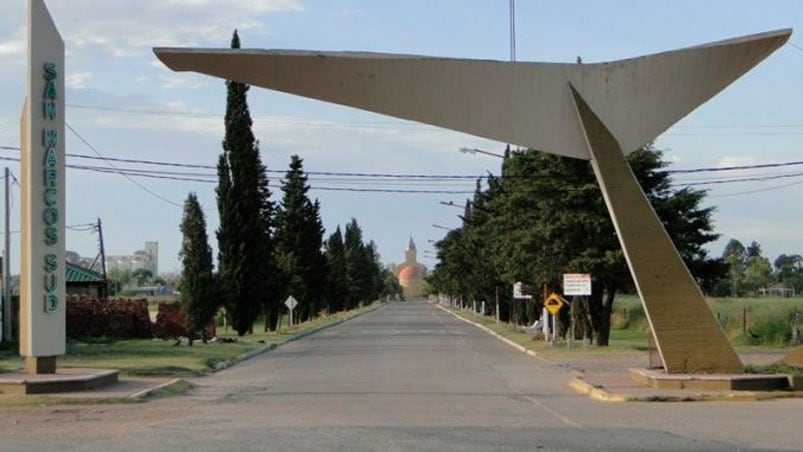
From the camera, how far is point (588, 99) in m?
23.7

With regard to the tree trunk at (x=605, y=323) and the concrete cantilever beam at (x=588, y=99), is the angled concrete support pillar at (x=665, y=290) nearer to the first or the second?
the concrete cantilever beam at (x=588, y=99)

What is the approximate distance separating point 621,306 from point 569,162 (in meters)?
36.3

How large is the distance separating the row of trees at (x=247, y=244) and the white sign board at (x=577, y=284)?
1414 cm

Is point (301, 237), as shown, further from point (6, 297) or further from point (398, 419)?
point (398, 419)

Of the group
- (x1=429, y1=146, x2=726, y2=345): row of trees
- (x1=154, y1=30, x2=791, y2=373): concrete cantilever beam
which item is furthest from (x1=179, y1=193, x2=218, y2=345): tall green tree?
(x1=154, y1=30, x2=791, y2=373): concrete cantilever beam

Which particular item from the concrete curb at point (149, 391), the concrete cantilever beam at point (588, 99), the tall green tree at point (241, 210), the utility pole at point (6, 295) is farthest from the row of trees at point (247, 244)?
the concrete cantilever beam at point (588, 99)

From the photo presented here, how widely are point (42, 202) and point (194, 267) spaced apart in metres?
19.5

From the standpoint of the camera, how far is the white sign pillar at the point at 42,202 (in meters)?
21.7

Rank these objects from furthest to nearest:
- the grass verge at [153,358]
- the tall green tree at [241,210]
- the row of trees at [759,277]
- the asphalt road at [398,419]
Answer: the row of trees at [759,277] → the tall green tree at [241,210] → the grass verge at [153,358] → the asphalt road at [398,419]

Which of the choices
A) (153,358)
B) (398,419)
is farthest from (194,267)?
(398,419)

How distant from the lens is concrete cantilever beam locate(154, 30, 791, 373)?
21812 millimetres

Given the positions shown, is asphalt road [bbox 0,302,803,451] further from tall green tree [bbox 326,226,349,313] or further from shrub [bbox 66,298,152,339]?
tall green tree [bbox 326,226,349,313]

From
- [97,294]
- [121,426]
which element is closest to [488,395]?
[121,426]

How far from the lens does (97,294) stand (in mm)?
63281
